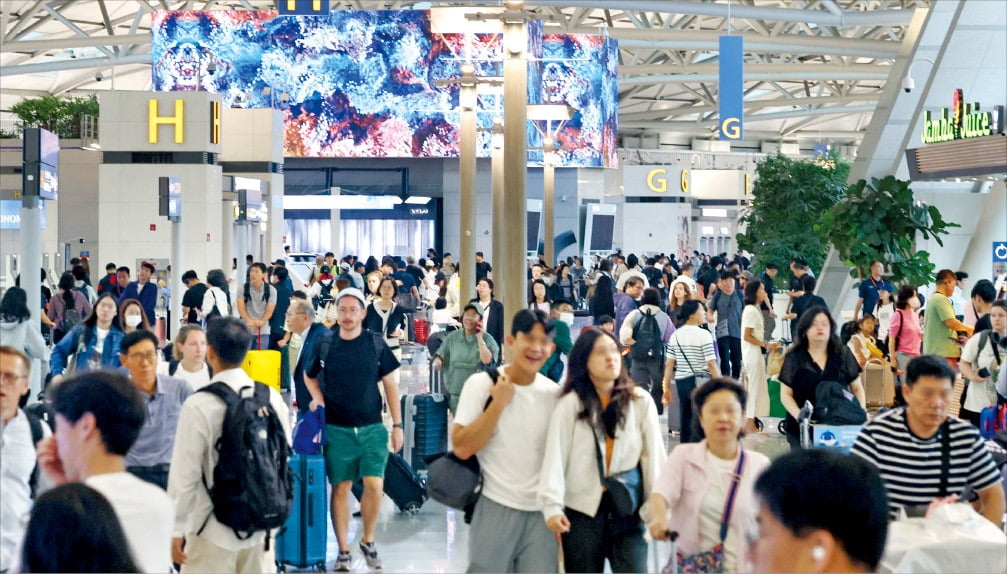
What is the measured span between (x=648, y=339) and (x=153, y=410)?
6.13 metres

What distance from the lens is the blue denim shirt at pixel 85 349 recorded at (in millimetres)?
8305

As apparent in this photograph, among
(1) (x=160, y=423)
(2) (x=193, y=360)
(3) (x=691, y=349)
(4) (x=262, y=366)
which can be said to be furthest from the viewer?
(3) (x=691, y=349)

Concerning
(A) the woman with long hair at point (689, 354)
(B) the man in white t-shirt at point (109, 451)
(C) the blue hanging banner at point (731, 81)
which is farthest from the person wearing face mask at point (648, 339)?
(C) the blue hanging banner at point (731, 81)

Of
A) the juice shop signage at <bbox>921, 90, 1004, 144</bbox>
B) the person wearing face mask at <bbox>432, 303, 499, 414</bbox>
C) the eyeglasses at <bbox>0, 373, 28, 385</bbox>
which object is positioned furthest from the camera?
the juice shop signage at <bbox>921, 90, 1004, 144</bbox>

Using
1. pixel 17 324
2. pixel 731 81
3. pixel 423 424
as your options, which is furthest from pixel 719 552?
pixel 731 81

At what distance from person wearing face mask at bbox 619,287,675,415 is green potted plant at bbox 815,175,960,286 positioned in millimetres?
6624

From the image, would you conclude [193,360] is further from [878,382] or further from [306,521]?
[878,382]

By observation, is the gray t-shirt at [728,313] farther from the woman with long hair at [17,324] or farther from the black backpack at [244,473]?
the black backpack at [244,473]

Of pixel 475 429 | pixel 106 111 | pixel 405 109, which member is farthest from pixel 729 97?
pixel 405 109

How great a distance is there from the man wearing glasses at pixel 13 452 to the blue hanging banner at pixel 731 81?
1737 cm

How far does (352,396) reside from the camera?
725 centimetres

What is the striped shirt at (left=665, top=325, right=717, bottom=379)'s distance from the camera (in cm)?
1078

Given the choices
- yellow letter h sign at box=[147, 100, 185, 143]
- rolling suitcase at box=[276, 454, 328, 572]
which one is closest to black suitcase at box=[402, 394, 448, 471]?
rolling suitcase at box=[276, 454, 328, 572]

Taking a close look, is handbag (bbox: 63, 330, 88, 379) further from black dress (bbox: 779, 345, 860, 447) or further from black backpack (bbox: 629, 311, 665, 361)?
black backpack (bbox: 629, 311, 665, 361)
